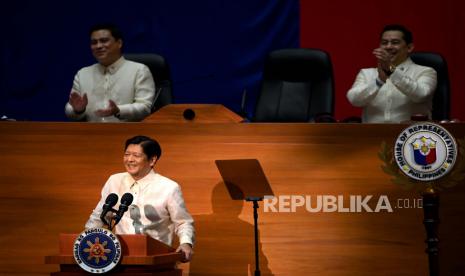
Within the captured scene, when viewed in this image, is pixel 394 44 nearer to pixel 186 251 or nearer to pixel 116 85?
pixel 116 85

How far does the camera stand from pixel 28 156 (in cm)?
582

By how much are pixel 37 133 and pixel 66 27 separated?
3.17 metres

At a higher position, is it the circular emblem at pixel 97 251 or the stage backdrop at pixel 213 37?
the stage backdrop at pixel 213 37

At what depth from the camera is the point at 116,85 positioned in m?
6.92

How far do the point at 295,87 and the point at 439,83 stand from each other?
1.08 m

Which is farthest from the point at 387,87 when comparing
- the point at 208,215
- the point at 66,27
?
the point at 66,27

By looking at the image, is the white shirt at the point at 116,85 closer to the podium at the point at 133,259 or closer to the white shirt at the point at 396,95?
the white shirt at the point at 396,95

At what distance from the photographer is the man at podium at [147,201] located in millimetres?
5199

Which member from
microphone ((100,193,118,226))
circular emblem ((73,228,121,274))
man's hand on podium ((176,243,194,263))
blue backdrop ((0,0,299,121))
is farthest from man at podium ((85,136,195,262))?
blue backdrop ((0,0,299,121))

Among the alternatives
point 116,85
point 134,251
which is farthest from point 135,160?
point 116,85

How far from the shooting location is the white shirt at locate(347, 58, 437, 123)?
650 cm

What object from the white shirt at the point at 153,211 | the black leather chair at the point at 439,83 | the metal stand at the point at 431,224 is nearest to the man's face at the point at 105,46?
the white shirt at the point at 153,211

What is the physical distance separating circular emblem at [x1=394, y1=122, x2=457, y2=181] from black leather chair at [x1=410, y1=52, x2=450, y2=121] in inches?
67.5

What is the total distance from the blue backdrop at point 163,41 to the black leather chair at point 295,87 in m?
1.15
